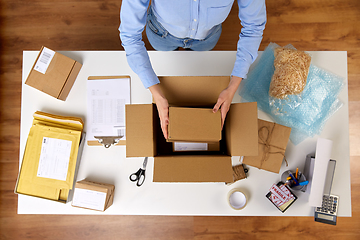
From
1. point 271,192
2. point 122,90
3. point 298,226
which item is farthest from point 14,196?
point 298,226

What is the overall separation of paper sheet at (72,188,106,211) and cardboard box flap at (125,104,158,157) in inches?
14.7

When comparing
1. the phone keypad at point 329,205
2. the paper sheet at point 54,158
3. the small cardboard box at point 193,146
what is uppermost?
the small cardboard box at point 193,146

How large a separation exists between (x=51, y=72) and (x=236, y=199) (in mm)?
1060

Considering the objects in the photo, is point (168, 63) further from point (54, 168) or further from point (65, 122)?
point (54, 168)

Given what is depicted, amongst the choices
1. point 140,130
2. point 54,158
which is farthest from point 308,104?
point 54,158

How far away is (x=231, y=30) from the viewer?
1658 millimetres

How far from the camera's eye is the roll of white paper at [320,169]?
0.86 m

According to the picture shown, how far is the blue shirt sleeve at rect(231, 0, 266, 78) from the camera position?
2.32 feet

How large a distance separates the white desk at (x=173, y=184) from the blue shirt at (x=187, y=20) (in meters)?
0.23

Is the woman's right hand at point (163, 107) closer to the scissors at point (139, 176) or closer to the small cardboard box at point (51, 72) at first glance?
A: the scissors at point (139, 176)

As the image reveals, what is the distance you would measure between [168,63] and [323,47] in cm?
136

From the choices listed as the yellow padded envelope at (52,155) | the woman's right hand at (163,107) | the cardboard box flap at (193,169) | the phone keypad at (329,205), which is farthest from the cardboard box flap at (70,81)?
the phone keypad at (329,205)

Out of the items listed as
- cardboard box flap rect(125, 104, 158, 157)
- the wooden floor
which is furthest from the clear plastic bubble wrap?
the wooden floor

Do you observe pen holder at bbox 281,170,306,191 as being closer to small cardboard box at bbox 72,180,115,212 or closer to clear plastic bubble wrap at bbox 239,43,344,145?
clear plastic bubble wrap at bbox 239,43,344,145
